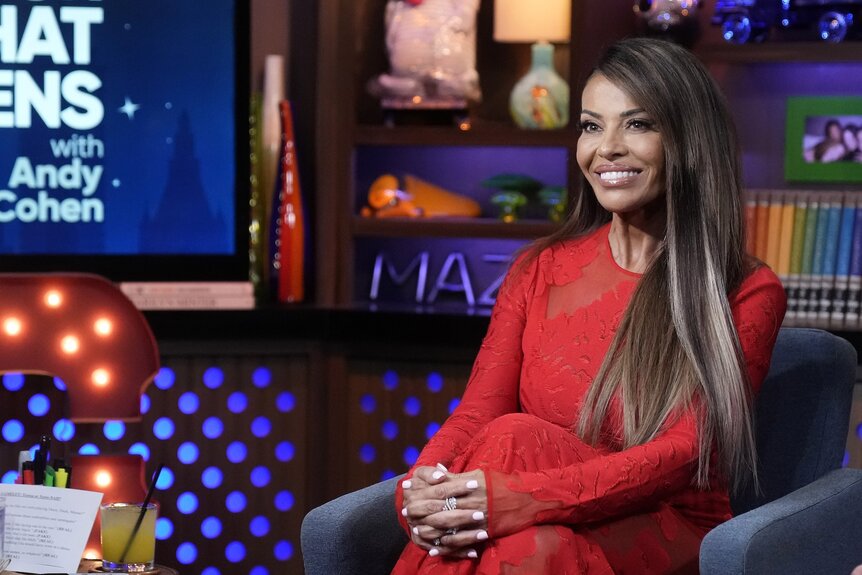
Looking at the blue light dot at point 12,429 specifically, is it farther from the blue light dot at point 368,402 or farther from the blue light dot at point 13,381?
the blue light dot at point 368,402

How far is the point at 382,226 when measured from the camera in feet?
10.6

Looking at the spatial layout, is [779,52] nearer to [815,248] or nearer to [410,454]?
[815,248]

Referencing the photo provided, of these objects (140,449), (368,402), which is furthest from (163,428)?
(368,402)

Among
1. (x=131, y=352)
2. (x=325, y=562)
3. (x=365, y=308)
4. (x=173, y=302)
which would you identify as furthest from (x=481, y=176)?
(x=325, y=562)

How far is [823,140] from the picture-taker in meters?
3.29

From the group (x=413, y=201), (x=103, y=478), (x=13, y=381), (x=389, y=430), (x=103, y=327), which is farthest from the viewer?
(x=413, y=201)

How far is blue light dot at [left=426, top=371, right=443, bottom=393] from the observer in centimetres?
311

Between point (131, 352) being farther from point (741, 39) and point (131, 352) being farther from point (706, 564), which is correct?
point (741, 39)

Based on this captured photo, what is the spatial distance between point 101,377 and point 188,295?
45cm

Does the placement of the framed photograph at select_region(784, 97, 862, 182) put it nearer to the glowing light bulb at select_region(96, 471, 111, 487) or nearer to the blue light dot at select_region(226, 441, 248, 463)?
the blue light dot at select_region(226, 441, 248, 463)

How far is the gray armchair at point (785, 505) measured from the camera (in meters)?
1.77

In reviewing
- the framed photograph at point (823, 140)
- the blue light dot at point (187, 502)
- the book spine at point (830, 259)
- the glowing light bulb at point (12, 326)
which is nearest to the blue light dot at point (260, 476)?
the blue light dot at point (187, 502)

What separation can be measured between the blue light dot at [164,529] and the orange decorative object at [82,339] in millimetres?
494

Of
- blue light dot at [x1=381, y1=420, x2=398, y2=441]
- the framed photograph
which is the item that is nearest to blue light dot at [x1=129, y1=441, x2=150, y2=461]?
blue light dot at [x1=381, y1=420, x2=398, y2=441]
